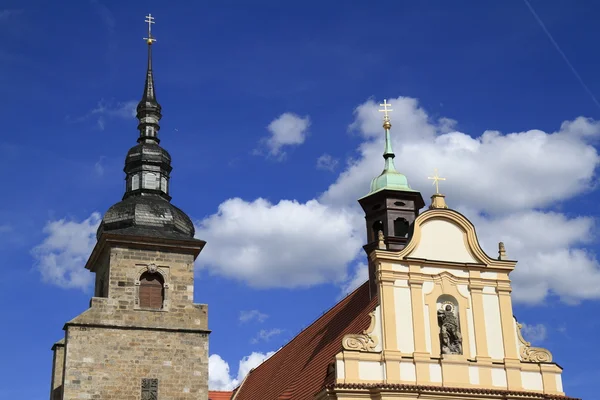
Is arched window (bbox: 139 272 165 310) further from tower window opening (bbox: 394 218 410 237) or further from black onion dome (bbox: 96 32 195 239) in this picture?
tower window opening (bbox: 394 218 410 237)

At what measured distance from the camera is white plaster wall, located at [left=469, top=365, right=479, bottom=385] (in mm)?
20844

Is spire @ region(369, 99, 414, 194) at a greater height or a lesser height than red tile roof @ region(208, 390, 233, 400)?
greater

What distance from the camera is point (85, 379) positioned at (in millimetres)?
24094

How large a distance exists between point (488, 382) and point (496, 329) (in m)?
1.33

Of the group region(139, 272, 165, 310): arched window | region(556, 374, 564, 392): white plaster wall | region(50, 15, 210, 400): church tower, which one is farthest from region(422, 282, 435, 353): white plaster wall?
region(139, 272, 165, 310): arched window

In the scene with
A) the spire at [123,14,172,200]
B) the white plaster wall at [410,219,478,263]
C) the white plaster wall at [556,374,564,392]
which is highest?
the spire at [123,14,172,200]

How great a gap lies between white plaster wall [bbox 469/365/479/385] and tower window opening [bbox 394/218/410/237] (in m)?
5.45

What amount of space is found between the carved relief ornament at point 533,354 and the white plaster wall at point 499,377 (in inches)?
26.5

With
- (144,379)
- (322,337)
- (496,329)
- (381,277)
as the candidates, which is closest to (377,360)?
(381,277)

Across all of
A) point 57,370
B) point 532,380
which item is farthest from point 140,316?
point 532,380

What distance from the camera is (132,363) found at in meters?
24.8

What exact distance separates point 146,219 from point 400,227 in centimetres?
737

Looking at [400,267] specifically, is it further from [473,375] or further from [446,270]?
[473,375]

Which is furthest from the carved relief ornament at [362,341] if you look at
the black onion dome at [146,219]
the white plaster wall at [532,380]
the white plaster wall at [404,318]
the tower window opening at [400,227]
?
the black onion dome at [146,219]
